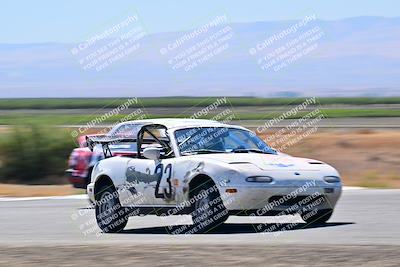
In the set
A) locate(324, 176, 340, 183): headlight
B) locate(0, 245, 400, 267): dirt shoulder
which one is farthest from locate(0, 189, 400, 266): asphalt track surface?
locate(324, 176, 340, 183): headlight

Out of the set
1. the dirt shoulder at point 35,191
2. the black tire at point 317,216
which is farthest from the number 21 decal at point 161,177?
the dirt shoulder at point 35,191

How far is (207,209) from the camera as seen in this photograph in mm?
14070

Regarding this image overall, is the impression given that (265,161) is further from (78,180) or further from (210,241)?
(78,180)

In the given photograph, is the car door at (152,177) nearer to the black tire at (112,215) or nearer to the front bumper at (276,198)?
the black tire at (112,215)

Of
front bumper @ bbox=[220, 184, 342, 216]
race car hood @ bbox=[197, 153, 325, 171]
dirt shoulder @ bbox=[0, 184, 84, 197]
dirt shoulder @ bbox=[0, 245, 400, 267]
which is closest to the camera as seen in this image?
dirt shoulder @ bbox=[0, 245, 400, 267]

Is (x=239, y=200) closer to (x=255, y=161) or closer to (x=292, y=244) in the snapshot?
(x=255, y=161)

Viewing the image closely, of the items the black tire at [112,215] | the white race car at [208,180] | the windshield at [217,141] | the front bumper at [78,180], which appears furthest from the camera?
the front bumper at [78,180]

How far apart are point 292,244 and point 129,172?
377cm

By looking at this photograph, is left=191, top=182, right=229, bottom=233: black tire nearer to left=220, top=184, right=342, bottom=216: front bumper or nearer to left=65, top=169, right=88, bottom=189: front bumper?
left=220, top=184, right=342, bottom=216: front bumper

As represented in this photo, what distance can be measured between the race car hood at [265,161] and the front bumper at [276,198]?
33 cm

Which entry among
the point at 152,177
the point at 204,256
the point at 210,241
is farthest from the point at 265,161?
the point at 204,256

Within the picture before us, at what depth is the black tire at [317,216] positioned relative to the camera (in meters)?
14.7

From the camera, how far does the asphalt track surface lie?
10.9 m

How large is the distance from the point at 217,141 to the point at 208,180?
3.58 feet
